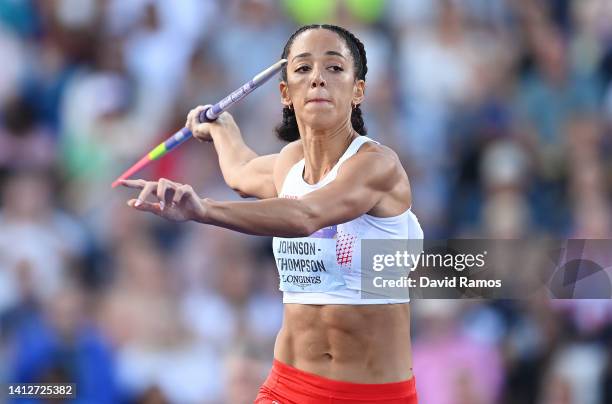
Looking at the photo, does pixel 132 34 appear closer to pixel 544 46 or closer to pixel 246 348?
pixel 246 348

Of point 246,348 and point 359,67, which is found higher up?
point 359,67

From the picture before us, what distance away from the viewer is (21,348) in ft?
22.9

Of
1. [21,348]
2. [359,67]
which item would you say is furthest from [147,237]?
[359,67]

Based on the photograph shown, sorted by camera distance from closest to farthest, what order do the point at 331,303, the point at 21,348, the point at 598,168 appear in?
the point at 331,303, the point at 21,348, the point at 598,168

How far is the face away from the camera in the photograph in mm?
4488

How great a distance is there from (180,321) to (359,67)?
312 centimetres

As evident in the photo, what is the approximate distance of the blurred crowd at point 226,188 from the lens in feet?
23.4

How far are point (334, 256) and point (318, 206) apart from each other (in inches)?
18.0

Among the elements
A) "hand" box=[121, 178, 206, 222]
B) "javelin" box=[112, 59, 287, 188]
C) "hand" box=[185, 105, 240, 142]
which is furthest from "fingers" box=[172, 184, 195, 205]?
"hand" box=[185, 105, 240, 142]

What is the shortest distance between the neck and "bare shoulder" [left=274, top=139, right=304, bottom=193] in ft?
0.84

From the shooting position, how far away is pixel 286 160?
4969 millimetres

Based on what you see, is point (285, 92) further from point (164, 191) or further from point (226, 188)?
point (226, 188)

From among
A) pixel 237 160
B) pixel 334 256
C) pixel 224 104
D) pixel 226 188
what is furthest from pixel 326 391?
pixel 226 188

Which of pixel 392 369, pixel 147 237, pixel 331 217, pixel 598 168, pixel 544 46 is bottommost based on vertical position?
pixel 392 369
